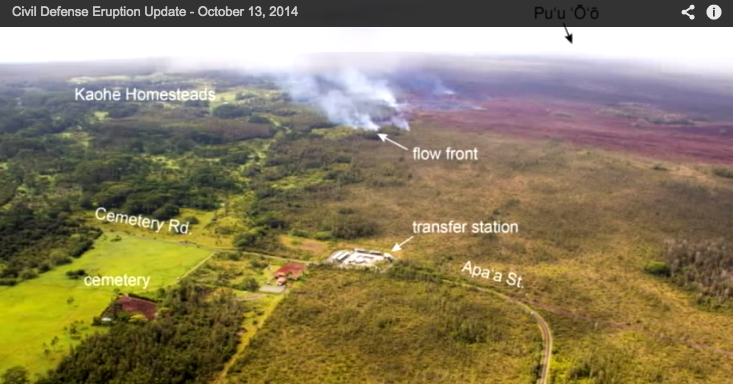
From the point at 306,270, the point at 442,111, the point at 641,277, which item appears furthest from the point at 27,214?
the point at 442,111

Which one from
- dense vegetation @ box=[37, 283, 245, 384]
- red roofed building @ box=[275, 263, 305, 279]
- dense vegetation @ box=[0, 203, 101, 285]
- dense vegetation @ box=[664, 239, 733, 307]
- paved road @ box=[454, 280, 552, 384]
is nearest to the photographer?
dense vegetation @ box=[37, 283, 245, 384]

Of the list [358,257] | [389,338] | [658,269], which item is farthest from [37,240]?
[658,269]

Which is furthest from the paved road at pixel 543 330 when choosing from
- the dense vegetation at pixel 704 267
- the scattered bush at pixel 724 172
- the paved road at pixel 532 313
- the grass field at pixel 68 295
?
the scattered bush at pixel 724 172

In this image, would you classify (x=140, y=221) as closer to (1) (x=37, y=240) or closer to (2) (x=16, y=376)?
(1) (x=37, y=240)

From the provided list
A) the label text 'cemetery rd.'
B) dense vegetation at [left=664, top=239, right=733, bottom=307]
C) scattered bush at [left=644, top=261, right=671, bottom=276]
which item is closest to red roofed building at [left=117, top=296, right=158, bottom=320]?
the label text 'cemetery rd.'

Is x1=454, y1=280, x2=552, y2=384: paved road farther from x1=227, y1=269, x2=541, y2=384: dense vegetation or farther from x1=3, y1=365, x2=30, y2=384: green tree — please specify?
x1=3, y1=365, x2=30, y2=384: green tree

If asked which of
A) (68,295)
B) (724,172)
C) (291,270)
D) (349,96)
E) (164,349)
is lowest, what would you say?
(164,349)
